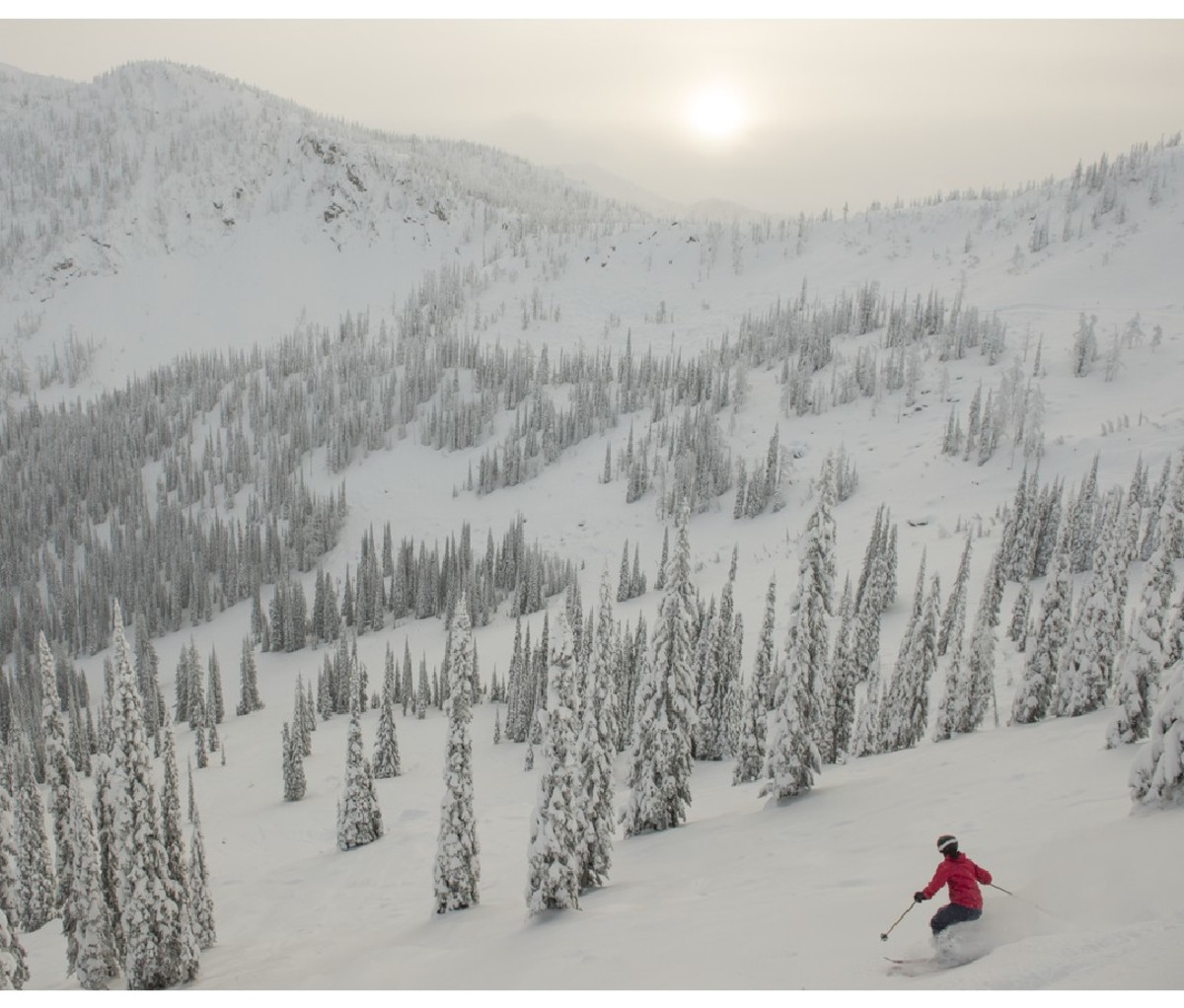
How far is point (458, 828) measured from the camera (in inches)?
1058

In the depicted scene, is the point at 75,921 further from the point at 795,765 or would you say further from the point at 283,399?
the point at 283,399

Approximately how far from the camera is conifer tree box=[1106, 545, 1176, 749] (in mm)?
22797

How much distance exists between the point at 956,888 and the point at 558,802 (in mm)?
12633

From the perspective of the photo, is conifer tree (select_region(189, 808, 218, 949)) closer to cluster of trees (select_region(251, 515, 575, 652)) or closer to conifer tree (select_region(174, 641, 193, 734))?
conifer tree (select_region(174, 641, 193, 734))

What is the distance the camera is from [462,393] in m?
152

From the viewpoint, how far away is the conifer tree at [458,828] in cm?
2602

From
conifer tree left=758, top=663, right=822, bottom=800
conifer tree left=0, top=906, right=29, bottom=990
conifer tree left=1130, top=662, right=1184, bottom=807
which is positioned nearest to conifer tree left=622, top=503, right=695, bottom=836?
conifer tree left=758, top=663, right=822, bottom=800

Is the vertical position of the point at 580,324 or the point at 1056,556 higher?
the point at 580,324

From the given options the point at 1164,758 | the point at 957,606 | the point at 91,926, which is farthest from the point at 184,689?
the point at 1164,758

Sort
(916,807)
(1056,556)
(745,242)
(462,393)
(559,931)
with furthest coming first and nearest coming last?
(745,242)
(462,393)
(1056,556)
(916,807)
(559,931)

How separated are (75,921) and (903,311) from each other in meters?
131

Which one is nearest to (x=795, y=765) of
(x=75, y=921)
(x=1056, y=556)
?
(x=1056, y=556)

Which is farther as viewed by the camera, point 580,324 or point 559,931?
point 580,324

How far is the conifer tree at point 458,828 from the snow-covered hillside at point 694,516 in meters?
1.08
